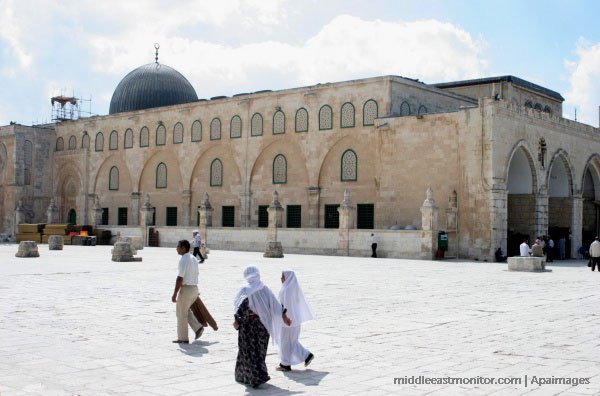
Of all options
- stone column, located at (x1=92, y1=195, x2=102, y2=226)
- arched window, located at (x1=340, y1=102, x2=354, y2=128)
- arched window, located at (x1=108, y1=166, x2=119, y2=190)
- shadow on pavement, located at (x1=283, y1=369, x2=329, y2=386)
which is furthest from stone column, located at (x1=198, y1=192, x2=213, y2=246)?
shadow on pavement, located at (x1=283, y1=369, x2=329, y2=386)

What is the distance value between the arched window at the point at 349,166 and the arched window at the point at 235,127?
272 inches

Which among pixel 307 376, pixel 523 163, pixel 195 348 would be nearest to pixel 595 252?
pixel 523 163

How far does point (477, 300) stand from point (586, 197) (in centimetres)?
2420

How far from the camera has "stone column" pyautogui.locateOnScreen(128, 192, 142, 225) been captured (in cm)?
4134

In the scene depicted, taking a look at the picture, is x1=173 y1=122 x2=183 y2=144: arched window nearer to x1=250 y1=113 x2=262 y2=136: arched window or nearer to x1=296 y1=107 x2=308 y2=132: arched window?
x1=250 y1=113 x2=262 y2=136: arched window

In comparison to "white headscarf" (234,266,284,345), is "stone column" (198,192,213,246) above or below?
above

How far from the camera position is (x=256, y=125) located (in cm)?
3603

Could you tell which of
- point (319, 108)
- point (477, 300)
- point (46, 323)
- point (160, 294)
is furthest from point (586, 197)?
point (46, 323)

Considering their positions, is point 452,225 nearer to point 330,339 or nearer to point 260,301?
point 330,339

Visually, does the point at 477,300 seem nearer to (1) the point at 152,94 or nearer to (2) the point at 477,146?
(2) the point at 477,146

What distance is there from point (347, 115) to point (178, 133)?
38.3ft

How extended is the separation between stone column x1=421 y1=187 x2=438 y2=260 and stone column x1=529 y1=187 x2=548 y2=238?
18.3 feet

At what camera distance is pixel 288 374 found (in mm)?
6914

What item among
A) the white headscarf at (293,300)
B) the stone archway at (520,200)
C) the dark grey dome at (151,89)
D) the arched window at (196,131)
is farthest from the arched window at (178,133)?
the white headscarf at (293,300)
